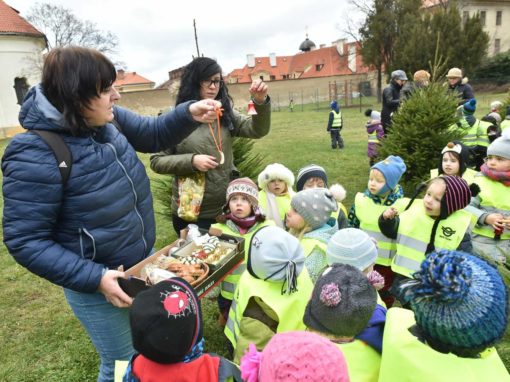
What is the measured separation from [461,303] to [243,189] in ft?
6.52

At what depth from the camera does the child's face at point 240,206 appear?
3.03 metres

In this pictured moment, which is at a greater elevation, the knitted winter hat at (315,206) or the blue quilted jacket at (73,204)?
the blue quilted jacket at (73,204)

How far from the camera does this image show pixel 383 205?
11.8 feet

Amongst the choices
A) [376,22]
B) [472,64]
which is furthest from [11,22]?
[472,64]

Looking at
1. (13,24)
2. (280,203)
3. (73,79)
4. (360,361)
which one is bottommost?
(360,361)

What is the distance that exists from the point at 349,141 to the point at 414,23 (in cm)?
2683

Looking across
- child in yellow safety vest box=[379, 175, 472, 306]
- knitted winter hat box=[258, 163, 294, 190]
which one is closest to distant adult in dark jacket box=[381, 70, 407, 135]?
knitted winter hat box=[258, 163, 294, 190]

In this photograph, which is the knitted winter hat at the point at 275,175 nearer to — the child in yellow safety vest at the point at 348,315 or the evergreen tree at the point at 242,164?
the evergreen tree at the point at 242,164

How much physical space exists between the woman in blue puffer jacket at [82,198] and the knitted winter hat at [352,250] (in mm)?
1182

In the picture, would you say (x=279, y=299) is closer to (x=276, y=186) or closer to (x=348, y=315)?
(x=348, y=315)

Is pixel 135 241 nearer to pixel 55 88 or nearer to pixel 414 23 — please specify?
pixel 55 88

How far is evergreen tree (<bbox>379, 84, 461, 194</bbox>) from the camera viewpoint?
5.30m

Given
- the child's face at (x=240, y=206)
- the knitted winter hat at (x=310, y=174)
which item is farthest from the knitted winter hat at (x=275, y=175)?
the child's face at (x=240, y=206)

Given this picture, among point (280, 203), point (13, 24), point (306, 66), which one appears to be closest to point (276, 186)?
point (280, 203)
